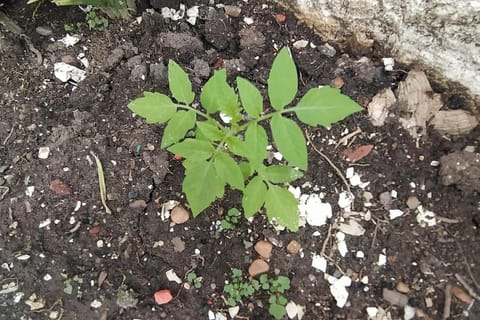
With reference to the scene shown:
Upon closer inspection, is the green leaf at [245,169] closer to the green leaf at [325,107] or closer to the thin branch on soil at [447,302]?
the green leaf at [325,107]

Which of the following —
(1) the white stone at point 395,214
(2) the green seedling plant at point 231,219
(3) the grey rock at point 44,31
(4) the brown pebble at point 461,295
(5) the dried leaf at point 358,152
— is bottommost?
(2) the green seedling plant at point 231,219

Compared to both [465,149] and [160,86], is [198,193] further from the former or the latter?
[465,149]

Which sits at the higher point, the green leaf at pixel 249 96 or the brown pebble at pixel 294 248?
the green leaf at pixel 249 96

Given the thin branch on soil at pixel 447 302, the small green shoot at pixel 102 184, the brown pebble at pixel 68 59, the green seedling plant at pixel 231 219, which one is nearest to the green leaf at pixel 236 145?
the green seedling plant at pixel 231 219

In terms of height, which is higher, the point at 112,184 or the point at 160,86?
the point at 160,86

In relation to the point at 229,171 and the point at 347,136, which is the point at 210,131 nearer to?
the point at 229,171

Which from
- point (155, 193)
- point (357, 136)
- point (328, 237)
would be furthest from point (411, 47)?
point (155, 193)

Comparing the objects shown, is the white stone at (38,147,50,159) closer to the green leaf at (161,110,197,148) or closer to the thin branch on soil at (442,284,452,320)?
the green leaf at (161,110,197,148)
